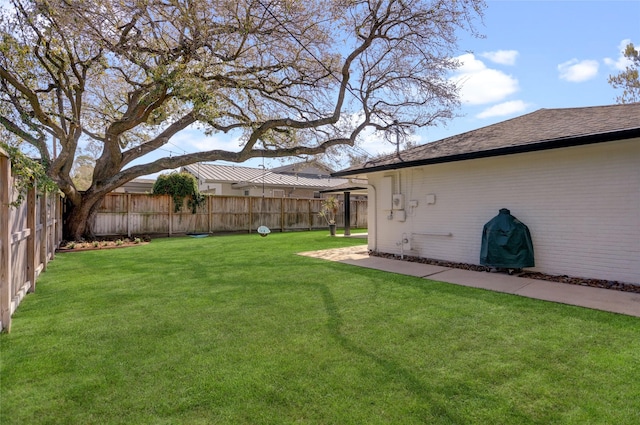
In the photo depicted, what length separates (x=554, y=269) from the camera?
5.73 m

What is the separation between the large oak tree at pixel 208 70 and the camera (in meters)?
8.02

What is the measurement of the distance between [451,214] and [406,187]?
1374 millimetres

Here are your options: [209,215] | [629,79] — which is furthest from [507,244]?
[629,79]

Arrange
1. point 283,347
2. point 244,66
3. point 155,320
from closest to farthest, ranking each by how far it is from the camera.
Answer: point 283,347 < point 155,320 < point 244,66

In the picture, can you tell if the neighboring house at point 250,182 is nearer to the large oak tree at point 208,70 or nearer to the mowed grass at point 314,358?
the large oak tree at point 208,70

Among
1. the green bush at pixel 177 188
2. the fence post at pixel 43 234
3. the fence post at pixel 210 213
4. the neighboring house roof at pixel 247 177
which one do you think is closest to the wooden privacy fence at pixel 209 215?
the fence post at pixel 210 213

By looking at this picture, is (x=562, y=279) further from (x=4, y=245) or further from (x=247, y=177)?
(x=247, y=177)

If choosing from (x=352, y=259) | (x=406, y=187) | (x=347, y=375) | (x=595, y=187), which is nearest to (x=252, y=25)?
(x=406, y=187)

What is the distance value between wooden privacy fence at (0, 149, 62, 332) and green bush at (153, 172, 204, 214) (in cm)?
739

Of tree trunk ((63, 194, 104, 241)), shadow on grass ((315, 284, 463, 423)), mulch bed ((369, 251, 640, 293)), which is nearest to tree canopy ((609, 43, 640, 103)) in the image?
mulch bed ((369, 251, 640, 293))

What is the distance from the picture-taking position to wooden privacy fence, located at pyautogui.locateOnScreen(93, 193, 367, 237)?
12.4m

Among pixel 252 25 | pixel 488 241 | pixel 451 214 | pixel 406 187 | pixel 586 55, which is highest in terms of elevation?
pixel 252 25

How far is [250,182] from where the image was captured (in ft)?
66.9

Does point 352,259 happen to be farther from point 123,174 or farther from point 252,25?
point 123,174
